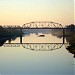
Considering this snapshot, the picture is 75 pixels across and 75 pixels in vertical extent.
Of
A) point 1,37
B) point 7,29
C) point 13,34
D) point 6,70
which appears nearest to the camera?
point 6,70

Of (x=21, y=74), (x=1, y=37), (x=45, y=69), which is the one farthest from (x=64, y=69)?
(x=1, y=37)

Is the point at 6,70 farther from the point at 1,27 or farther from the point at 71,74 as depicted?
the point at 1,27

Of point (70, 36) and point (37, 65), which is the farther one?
point (70, 36)

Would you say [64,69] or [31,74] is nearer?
[31,74]

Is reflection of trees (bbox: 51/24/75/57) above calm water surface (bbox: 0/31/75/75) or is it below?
above

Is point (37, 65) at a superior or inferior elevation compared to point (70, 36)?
inferior

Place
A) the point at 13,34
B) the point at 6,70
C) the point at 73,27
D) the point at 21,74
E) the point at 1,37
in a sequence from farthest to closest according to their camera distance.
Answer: the point at 13,34 → the point at 73,27 → the point at 1,37 → the point at 6,70 → the point at 21,74

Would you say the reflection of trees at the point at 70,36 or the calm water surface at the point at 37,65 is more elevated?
the reflection of trees at the point at 70,36

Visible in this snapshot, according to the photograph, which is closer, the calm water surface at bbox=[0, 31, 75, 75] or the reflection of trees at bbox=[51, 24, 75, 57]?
the calm water surface at bbox=[0, 31, 75, 75]

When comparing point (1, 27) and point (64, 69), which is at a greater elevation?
point (1, 27)

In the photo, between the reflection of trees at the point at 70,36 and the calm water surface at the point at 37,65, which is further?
the reflection of trees at the point at 70,36
